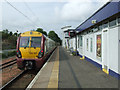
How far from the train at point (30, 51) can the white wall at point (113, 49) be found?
4254 mm

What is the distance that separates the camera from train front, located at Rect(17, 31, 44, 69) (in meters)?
8.12

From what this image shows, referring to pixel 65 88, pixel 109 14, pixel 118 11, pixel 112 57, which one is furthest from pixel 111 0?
pixel 65 88

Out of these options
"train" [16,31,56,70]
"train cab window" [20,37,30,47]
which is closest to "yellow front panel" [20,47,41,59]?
"train" [16,31,56,70]

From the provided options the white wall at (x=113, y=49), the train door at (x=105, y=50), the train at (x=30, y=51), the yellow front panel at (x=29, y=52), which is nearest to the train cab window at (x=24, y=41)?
the train at (x=30, y=51)

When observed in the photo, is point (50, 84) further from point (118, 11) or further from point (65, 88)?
point (118, 11)

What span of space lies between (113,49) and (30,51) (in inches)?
200

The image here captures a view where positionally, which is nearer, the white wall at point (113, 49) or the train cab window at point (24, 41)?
the white wall at point (113, 49)

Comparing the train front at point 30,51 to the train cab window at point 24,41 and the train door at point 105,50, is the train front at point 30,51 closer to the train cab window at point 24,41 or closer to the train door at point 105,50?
Result: the train cab window at point 24,41

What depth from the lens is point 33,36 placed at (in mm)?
8852

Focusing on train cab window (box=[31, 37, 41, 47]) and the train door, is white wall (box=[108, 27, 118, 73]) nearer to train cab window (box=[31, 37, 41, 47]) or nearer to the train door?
the train door

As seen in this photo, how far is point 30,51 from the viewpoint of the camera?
832 cm

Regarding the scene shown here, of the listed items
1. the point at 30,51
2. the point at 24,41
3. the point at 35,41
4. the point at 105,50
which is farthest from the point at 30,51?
the point at 105,50

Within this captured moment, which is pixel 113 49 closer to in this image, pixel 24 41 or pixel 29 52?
pixel 29 52

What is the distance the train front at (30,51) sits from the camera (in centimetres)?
812
